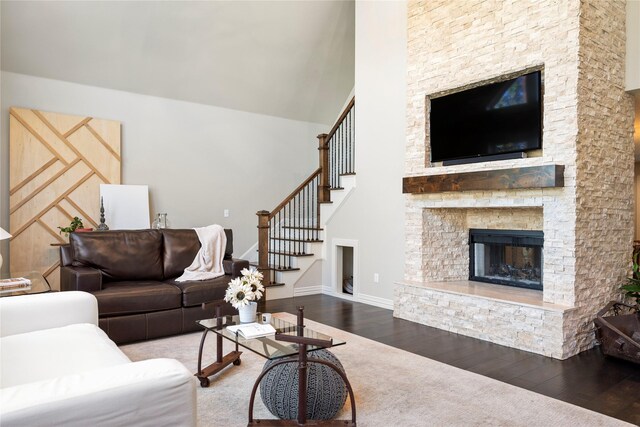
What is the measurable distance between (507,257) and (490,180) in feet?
Answer: 4.13

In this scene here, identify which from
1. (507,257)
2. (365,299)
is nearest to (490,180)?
(507,257)

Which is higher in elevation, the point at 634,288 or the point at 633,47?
the point at 633,47

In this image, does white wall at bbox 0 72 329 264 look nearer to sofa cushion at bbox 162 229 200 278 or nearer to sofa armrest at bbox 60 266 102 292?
sofa cushion at bbox 162 229 200 278

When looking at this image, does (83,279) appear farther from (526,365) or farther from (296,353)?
(526,365)

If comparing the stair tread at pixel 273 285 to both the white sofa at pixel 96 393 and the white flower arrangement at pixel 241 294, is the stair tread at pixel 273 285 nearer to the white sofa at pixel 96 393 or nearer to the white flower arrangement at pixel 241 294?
the white flower arrangement at pixel 241 294

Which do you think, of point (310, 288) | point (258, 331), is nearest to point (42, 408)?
point (258, 331)

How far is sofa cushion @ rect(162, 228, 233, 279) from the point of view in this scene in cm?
473

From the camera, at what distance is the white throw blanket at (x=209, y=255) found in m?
4.68

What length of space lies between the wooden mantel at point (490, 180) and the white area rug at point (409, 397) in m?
1.67

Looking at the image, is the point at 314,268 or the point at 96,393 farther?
the point at 314,268

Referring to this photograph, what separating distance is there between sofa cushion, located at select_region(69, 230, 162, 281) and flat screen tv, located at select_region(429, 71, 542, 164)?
318 cm

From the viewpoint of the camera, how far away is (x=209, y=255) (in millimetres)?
4805

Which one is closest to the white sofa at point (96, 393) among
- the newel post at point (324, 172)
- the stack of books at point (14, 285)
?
the stack of books at point (14, 285)

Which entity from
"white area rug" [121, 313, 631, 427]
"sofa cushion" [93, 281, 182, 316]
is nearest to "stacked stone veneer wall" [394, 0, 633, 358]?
"white area rug" [121, 313, 631, 427]
